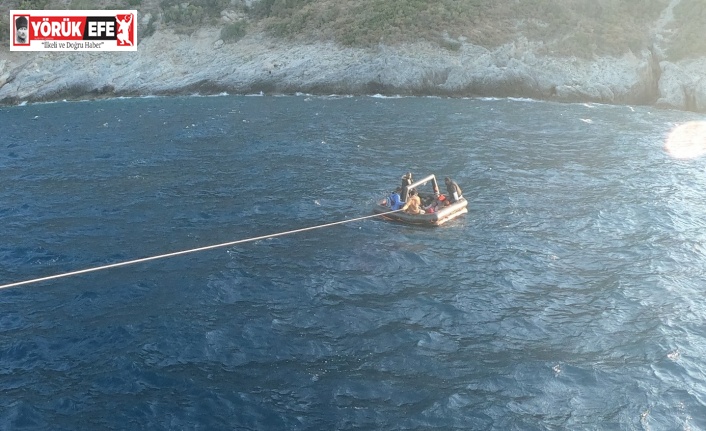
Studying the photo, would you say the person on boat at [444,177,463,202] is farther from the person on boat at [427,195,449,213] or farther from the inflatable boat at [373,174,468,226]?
the person on boat at [427,195,449,213]

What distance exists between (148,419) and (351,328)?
593 cm

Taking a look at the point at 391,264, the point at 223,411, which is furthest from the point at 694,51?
the point at 223,411

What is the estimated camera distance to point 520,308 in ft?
62.5

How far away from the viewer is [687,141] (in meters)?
38.2

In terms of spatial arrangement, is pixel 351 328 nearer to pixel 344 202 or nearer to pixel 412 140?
pixel 344 202

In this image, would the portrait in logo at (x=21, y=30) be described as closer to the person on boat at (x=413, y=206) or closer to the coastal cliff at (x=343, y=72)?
the coastal cliff at (x=343, y=72)

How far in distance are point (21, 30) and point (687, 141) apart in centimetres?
6054

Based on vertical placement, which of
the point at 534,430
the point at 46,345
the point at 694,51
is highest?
the point at 694,51

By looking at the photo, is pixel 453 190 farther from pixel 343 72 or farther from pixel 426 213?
pixel 343 72

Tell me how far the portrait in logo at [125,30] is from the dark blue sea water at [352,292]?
28.7 meters

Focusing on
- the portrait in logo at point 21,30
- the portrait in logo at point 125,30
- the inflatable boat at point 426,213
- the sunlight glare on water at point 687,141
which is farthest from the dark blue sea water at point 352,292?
the portrait in logo at point 21,30

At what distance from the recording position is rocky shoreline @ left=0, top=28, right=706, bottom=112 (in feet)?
169

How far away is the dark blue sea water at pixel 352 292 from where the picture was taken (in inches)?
583

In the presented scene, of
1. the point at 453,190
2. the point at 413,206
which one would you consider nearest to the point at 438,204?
the point at 453,190
